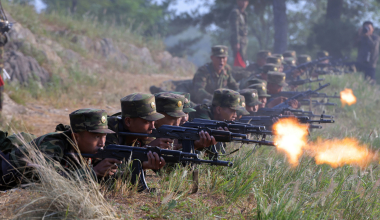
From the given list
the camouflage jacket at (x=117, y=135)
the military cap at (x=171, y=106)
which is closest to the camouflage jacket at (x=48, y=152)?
the camouflage jacket at (x=117, y=135)

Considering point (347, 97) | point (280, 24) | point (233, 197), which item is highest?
point (280, 24)

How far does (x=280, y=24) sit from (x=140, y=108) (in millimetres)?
16517

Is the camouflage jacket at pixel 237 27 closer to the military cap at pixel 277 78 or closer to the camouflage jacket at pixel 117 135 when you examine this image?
the military cap at pixel 277 78

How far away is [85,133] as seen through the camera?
12.9ft

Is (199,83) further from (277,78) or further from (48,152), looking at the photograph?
(48,152)

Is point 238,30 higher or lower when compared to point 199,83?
higher

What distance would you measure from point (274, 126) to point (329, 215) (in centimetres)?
345

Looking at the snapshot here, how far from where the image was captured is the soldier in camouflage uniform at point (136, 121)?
178 inches

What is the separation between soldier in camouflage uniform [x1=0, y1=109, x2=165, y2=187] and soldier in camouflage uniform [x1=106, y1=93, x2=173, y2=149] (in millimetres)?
563

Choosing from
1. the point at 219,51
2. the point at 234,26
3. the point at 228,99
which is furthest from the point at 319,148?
the point at 234,26

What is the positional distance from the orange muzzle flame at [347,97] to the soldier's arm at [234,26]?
5293mm

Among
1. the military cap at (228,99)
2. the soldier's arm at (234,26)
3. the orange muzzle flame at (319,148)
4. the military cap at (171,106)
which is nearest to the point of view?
the military cap at (171,106)

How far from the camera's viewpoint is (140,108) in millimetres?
4520

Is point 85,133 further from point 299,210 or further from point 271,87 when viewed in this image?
point 271,87
